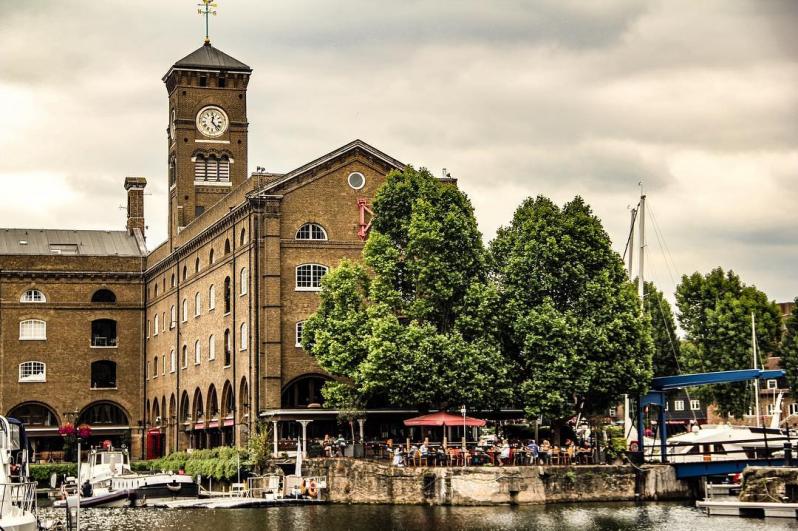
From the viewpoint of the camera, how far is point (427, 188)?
2418 inches

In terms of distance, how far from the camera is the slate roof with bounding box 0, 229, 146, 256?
324ft

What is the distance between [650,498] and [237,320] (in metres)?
26.5

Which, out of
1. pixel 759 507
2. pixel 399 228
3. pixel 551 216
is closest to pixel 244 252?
pixel 399 228

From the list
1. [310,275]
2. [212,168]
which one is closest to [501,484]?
[310,275]

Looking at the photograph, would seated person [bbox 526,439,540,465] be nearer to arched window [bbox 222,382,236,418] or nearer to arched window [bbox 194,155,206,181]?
Result: arched window [bbox 222,382,236,418]

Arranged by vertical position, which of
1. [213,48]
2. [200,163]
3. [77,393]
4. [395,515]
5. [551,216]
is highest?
[213,48]

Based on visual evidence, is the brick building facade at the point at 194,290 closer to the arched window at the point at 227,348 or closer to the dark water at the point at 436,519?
the arched window at the point at 227,348

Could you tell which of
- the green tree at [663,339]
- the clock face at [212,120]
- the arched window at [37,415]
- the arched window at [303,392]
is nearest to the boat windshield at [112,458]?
the arched window at [303,392]

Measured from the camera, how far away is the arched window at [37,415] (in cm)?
9400

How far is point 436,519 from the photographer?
46.2 m

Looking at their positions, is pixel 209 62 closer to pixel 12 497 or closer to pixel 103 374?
pixel 103 374

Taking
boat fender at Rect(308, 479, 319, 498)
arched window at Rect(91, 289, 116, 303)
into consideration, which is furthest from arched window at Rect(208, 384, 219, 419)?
arched window at Rect(91, 289, 116, 303)

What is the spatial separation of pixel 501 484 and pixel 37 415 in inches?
2049

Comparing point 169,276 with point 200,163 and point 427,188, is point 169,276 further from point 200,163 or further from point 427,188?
Answer: point 427,188
